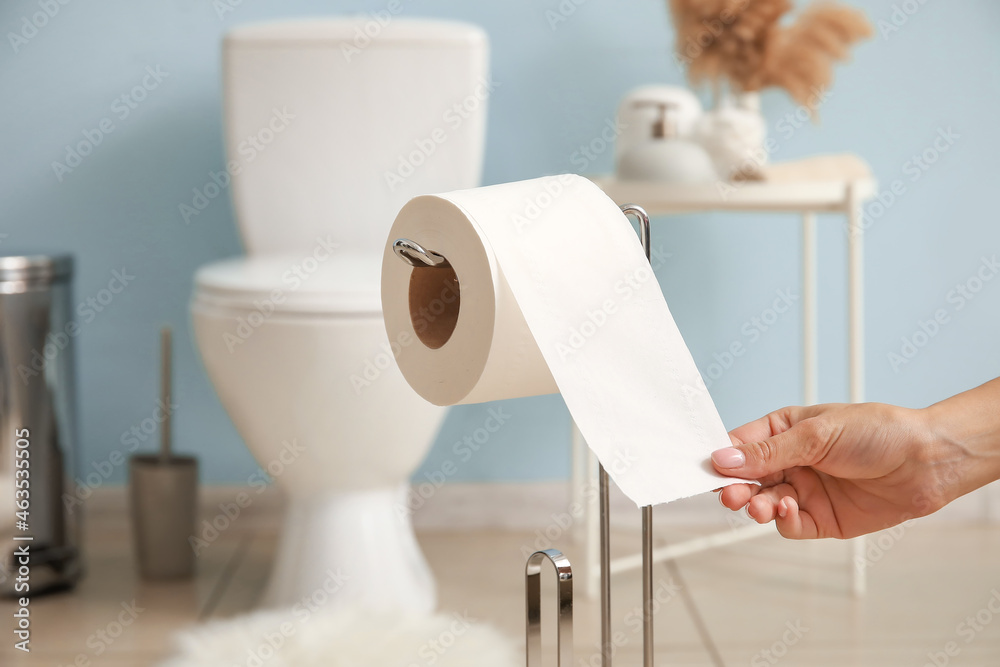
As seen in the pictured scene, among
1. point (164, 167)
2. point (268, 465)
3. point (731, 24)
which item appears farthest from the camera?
point (164, 167)

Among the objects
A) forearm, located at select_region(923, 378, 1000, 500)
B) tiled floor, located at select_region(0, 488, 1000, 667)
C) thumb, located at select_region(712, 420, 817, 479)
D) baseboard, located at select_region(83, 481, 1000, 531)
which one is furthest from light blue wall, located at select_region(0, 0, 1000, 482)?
thumb, located at select_region(712, 420, 817, 479)

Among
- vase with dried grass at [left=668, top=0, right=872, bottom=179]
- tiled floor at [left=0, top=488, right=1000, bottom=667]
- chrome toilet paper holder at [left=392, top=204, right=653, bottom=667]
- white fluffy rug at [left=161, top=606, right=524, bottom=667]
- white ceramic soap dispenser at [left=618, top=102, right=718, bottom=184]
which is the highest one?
vase with dried grass at [left=668, top=0, right=872, bottom=179]

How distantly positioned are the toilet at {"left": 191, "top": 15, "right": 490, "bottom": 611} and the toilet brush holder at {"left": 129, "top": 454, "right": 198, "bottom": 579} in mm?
241

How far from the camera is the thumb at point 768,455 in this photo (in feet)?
1.89

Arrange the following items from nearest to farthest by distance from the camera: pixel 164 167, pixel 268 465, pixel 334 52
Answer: pixel 268 465 < pixel 334 52 < pixel 164 167

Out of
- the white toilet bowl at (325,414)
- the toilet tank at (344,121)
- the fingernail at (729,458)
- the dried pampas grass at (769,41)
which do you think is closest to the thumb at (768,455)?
the fingernail at (729,458)

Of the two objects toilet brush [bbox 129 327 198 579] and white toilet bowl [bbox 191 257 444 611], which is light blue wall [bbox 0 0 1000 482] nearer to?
toilet brush [bbox 129 327 198 579]

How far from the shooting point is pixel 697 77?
5.05ft

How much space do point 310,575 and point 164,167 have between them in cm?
80

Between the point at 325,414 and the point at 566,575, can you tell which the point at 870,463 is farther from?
the point at 325,414

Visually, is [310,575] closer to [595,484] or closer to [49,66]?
[595,484]

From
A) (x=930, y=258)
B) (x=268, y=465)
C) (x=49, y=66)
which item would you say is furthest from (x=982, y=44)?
(x=49, y=66)

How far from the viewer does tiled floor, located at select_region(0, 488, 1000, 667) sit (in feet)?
4.25

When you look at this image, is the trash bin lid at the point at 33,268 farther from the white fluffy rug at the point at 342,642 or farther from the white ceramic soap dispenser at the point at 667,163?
the white ceramic soap dispenser at the point at 667,163
